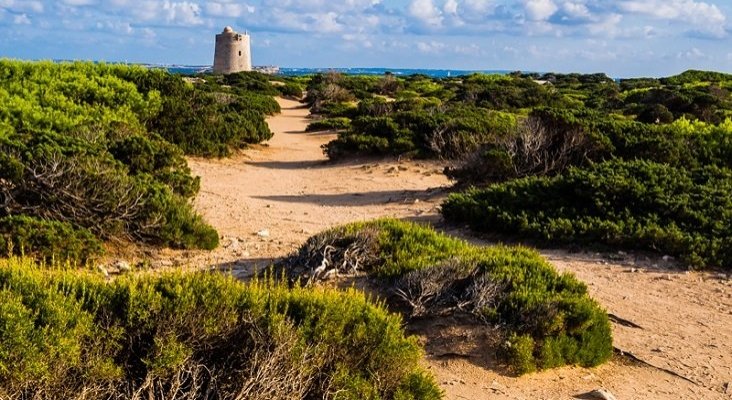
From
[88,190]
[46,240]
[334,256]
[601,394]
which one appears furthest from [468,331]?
[88,190]

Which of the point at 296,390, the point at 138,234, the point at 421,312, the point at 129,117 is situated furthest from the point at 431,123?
the point at 296,390

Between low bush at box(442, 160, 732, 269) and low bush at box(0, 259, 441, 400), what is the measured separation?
16.8 feet

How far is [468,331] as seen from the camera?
5215 millimetres

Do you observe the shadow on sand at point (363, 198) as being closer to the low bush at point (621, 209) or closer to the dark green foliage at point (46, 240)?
the low bush at point (621, 209)

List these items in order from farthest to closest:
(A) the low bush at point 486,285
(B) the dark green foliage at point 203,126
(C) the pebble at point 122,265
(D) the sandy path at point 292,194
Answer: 1. (B) the dark green foliage at point 203,126
2. (D) the sandy path at point 292,194
3. (C) the pebble at point 122,265
4. (A) the low bush at point 486,285

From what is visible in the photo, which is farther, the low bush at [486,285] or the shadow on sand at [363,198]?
the shadow on sand at [363,198]

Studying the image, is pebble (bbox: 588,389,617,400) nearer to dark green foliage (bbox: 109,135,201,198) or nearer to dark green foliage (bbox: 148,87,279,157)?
dark green foliage (bbox: 109,135,201,198)

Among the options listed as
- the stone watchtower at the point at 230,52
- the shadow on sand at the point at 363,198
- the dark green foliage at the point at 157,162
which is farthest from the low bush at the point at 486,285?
the stone watchtower at the point at 230,52

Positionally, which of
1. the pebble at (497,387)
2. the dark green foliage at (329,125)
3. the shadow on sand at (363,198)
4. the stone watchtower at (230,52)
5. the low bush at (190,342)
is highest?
the stone watchtower at (230,52)

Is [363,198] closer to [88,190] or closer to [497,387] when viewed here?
[88,190]

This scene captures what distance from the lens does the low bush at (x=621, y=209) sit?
26.4 ft

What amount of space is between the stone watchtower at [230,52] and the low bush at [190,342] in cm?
6247

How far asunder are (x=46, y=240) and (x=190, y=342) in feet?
12.3

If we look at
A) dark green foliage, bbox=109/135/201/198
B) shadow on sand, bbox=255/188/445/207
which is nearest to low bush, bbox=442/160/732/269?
shadow on sand, bbox=255/188/445/207
